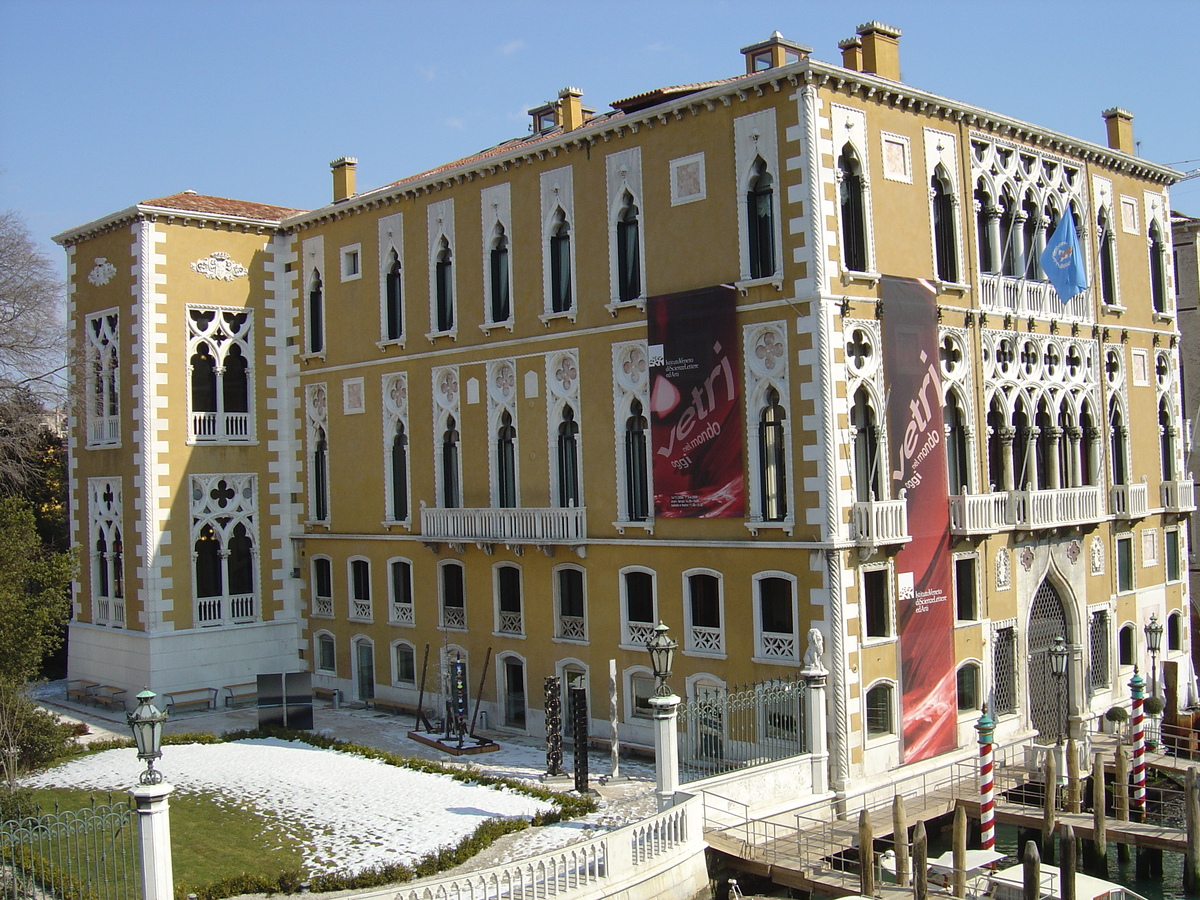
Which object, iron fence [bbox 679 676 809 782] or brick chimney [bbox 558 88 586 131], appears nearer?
iron fence [bbox 679 676 809 782]

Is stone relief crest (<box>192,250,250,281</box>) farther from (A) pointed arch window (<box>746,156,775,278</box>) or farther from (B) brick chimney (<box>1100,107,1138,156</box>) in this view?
(B) brick chimney (<box>1100,107,1138,156</box>)

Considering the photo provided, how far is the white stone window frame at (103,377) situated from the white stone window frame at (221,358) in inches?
72.5

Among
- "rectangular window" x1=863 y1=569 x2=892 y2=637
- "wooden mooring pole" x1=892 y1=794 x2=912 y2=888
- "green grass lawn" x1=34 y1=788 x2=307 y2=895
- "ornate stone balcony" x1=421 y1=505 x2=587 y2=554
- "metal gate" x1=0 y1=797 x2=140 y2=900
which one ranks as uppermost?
"ornate stone balcony" x1=421 y1=505 x2=587 y2=554

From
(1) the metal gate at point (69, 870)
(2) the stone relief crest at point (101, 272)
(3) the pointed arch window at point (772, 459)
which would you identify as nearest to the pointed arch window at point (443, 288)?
(2) the stone relief crest at point (101, 272)

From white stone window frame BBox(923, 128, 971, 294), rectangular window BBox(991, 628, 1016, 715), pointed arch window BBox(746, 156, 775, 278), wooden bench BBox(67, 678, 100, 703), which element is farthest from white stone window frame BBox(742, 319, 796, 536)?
wooden bench BBox(67, 678, 100, 703)

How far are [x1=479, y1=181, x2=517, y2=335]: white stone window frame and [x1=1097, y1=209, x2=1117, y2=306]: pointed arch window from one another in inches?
535

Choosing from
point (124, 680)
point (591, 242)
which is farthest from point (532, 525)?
point (124, 680)

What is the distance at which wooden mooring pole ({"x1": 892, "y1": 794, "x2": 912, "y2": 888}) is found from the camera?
18359 millimetres

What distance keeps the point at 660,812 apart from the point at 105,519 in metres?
19.1

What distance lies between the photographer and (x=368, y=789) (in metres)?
21.5

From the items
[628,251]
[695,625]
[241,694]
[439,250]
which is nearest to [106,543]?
[241,694]

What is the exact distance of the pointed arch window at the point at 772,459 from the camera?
21703 mm

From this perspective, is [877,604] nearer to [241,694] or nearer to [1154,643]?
[1154,643]

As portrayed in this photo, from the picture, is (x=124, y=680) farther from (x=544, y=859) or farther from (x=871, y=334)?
(x=871, y=334)
